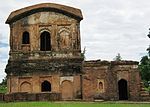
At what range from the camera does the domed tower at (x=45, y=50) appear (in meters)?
31.0

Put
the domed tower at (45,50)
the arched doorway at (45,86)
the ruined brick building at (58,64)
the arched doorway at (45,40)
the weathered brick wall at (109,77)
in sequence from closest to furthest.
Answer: the weathered brick wall at (109,77), the ruined brick building at (58,64), the domed tower at (45,50), the arched doorway at (45,86), the arched doorway at (45,40)

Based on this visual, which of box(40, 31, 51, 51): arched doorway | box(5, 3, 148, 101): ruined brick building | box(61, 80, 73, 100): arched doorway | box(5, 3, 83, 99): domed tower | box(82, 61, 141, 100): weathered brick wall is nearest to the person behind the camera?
box(82, 61, 141, 100): weathered brick wall

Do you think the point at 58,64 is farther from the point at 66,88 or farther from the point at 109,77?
the point at 109,77

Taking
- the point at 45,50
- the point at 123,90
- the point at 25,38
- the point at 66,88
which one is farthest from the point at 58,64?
the point at 123,90

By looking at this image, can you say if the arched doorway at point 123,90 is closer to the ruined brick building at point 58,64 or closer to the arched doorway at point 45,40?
the ruined brick building at point 58,64

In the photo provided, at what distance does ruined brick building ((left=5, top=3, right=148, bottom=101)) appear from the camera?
3050 centimetres

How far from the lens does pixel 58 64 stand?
31.3m

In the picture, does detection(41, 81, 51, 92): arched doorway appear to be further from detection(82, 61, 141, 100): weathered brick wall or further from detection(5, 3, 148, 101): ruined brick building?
detection(82, 61, 141, 100): weathered brick wall

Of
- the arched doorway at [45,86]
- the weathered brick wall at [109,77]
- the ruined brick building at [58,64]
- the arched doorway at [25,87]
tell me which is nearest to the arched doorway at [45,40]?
the ruined brick building at [58,64]

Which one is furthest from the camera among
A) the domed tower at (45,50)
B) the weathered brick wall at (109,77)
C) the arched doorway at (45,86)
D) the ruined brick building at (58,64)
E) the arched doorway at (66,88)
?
the arched doorway at (45,86)

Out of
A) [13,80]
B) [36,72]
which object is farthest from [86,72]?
[13,80]

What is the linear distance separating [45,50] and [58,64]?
6.21 feet

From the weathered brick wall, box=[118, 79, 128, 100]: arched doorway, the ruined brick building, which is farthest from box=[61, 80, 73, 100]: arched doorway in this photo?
box=[118, 79, 128, 100]: arched doorway

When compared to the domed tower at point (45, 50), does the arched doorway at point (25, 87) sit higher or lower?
lower
